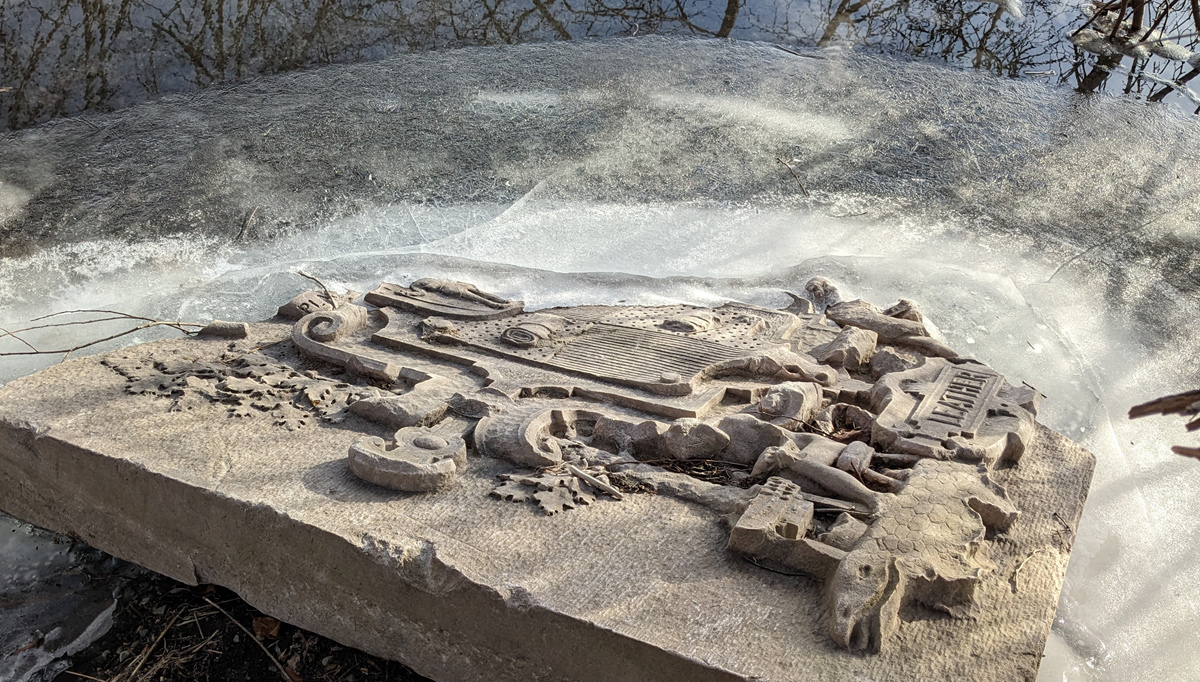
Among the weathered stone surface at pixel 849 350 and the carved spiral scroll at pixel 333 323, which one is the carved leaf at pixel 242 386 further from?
the weathered stone surface at pixel 849 350

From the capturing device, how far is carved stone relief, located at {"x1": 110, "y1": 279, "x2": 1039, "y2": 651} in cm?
331

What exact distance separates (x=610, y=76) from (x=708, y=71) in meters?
0.78

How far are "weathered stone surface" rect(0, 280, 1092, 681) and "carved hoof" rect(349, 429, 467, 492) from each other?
0.04ft

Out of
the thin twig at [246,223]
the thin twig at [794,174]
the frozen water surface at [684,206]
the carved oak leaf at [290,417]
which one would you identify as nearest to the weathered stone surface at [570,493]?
the carved oak leaf at [290,417]

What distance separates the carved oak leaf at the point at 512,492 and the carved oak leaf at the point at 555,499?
46 millimetres

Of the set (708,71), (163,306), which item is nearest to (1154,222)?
(708,71)

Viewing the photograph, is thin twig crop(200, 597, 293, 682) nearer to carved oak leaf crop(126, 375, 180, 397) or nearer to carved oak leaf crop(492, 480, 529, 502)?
carved oak leaf crop(126, 375, 180, 397)

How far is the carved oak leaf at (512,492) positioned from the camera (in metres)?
3.68

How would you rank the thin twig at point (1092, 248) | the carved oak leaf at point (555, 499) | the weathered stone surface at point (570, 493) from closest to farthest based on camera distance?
the weathered stone surface at point (570, 493) → the carved oak leaf at point (555, 499) → the thin twig at point (1092, 248)

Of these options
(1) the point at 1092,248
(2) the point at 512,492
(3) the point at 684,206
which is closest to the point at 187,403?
(2) the point at 512,492

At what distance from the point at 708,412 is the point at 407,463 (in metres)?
1.34

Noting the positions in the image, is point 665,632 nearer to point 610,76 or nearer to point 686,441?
point 686,441

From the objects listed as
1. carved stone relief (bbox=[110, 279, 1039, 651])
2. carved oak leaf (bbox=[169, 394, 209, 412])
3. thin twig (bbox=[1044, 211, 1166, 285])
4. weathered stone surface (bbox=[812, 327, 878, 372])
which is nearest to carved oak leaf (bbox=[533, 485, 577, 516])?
carved stone relief (bbox=[110, 279, 1039, 651])

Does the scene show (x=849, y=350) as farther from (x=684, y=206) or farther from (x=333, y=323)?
(x=333, y=323)
